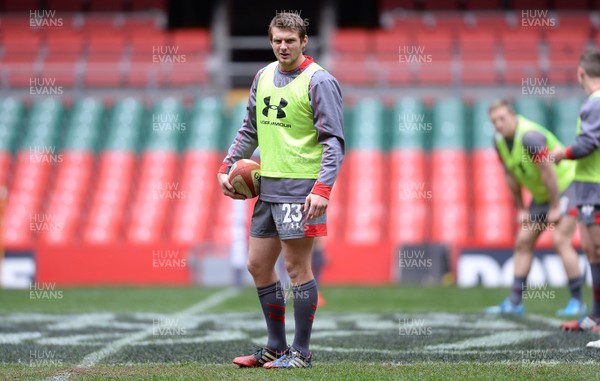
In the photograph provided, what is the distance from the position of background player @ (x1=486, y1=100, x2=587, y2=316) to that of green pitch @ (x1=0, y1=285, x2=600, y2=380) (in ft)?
1.09

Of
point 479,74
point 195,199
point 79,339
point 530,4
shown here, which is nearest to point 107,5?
point 195,199

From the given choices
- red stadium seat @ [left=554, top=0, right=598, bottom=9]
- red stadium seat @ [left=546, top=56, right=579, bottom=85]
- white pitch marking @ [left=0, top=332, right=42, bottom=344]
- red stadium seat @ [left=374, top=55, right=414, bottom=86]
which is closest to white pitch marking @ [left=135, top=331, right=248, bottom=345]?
white pitch marking @ [left=0, top=332, right=42, bottom=344]

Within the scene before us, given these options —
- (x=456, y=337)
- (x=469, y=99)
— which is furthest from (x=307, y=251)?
(x=469, y=99)

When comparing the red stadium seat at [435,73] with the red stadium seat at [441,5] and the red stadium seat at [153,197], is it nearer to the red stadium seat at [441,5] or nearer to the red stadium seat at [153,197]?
the red stadium seat at [441,5]

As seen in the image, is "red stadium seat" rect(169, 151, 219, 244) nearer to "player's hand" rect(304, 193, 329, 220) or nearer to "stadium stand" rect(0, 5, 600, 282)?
"stadium stand" rect(0, 5, 600, 282)

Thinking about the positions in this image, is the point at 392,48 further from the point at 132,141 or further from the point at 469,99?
the point at 132,141

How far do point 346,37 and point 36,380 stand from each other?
703 inches

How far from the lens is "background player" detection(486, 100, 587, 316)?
863 cm

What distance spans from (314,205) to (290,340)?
2070 millimetres

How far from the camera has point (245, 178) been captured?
5305 mm

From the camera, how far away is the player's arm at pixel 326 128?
5.02 metres

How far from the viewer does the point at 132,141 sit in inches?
773

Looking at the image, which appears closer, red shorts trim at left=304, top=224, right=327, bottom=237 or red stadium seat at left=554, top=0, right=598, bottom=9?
red shorts trim at left=304, top=224, right=327, bottom=237

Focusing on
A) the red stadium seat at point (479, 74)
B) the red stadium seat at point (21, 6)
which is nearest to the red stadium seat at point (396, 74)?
the red stadium seat at point (479, 74)
